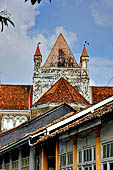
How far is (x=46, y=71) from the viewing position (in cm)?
4631

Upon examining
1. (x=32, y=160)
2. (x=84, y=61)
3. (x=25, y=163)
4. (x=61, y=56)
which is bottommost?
(x=25, y=163)

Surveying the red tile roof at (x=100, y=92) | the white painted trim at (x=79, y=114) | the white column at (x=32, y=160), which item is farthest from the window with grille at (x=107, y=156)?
the red tile roof at (x=100, y=92)

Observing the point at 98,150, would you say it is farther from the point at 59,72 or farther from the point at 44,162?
the point at 59,72

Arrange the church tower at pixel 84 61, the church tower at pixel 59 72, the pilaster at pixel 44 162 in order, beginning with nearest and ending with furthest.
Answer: the pilaster at pixel 44 162, the church tower at pixel 59 72, the church tower at pixel 84 61

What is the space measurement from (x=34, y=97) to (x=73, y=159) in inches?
1334

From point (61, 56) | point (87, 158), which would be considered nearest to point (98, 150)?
point (87, 158)

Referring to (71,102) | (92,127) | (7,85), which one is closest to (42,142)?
(92,127)

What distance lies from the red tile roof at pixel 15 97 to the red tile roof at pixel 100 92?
876cm

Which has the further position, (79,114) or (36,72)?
(36,72)

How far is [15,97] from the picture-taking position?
49250mm

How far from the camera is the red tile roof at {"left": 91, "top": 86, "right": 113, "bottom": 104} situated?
47.5 meters

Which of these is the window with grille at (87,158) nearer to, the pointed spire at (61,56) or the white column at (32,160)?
the white column at (32,160)

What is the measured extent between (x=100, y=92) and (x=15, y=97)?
11653 mm

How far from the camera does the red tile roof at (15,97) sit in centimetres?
4741
